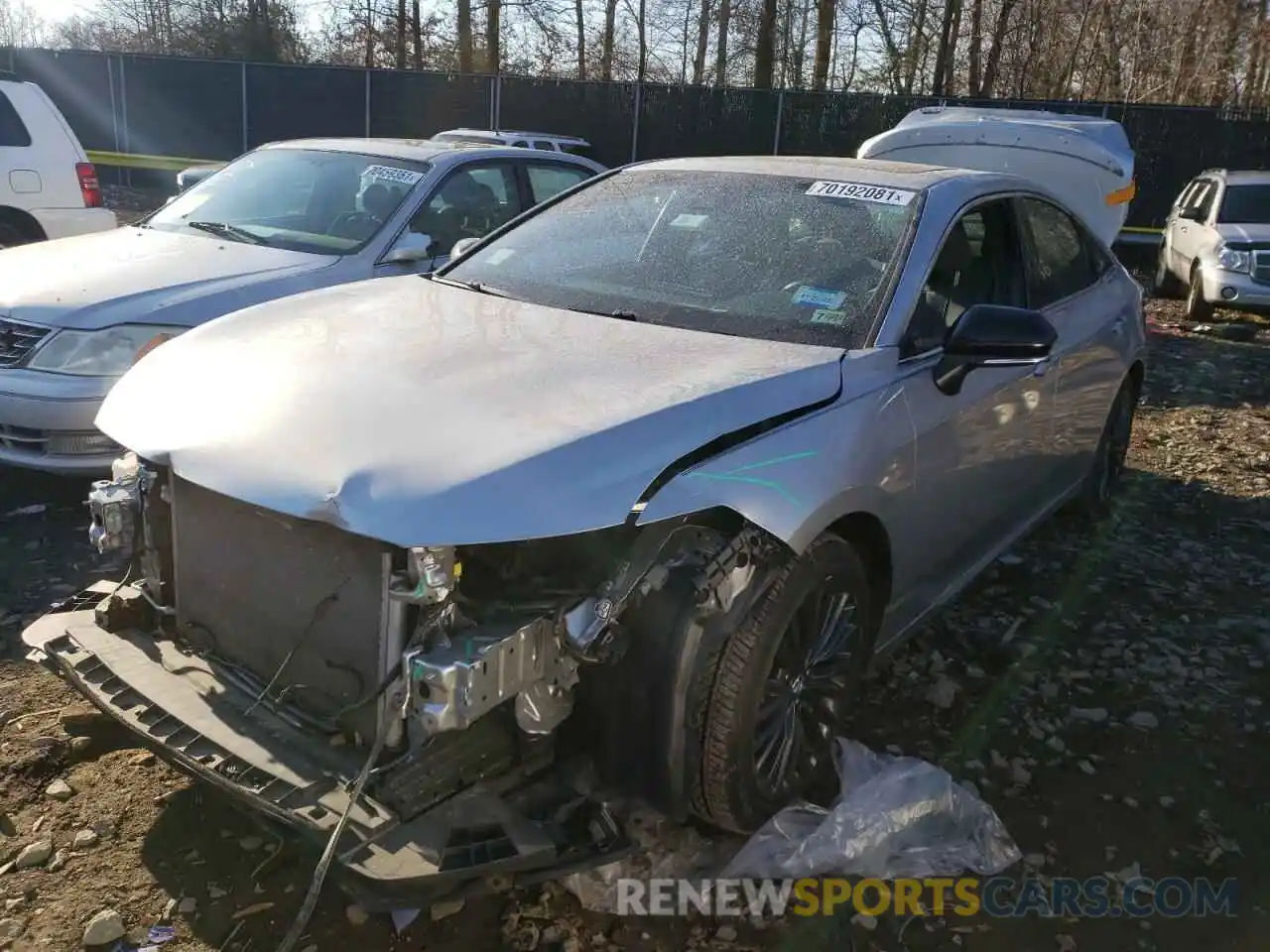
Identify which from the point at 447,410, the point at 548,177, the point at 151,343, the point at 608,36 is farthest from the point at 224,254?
the point at 608,36

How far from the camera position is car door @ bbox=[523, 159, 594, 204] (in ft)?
21.8

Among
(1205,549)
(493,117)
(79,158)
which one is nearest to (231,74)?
(493,117)

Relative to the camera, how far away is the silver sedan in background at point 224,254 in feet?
15.2

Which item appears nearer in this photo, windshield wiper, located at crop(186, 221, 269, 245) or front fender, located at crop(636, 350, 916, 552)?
front fender, located at crop(636, 350, 916, 552)

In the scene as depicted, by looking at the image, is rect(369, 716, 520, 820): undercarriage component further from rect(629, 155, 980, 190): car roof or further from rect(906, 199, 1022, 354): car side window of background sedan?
rect(629, 155, 980, 190): car roof

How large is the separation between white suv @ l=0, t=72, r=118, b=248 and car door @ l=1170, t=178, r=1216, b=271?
1140 centimetres

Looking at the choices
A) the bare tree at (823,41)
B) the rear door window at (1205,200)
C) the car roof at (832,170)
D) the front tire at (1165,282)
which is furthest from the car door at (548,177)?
the bare tree at (823,41)

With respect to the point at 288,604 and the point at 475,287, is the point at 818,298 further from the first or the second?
the point at 288,604

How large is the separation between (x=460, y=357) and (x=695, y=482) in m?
0.83

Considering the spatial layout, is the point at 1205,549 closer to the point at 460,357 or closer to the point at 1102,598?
the point at 1102,598

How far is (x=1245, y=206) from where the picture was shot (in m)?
12.3

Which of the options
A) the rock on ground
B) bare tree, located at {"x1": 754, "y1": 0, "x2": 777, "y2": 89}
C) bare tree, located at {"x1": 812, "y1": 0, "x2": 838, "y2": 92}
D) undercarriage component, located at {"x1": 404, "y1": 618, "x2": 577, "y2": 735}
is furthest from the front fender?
bare tree, located at {"x1": 812, "y1": 0, "x2": 838, "y2": 92}

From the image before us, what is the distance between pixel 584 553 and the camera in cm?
248

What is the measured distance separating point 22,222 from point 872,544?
290 inches
